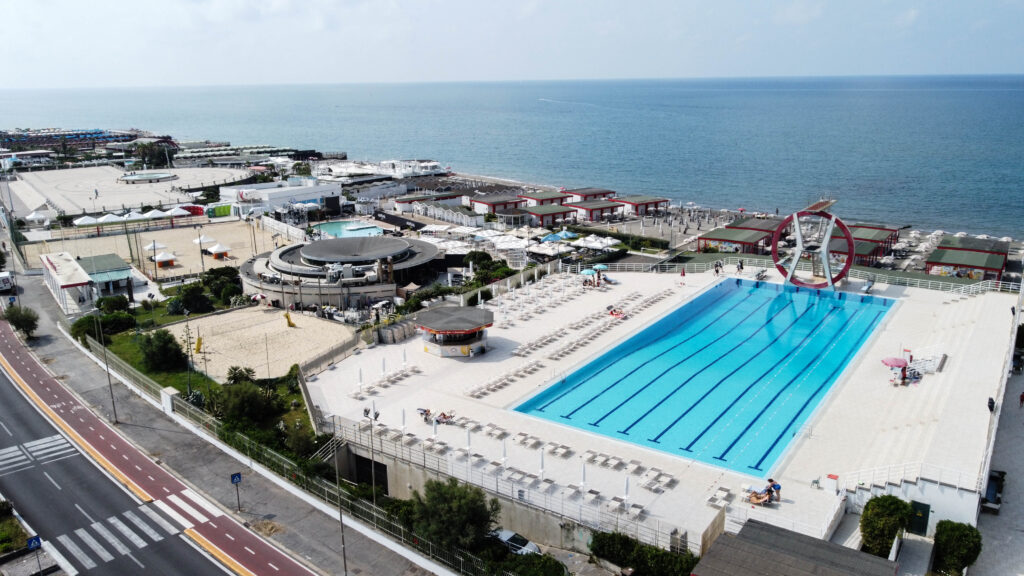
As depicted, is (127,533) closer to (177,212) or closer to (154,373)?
(154,373)

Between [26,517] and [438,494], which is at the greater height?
[438,494]

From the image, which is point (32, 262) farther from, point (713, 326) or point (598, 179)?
point (598, 179)

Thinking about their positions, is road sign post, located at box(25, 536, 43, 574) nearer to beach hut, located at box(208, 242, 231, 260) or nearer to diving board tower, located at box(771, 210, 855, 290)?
diving board tower, located at box(771, 210, 855, 290)

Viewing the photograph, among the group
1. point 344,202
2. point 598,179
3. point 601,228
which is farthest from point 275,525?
point 598,179

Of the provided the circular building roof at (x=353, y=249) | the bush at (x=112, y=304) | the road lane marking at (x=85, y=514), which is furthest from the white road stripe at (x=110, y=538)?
the circular building roof at (x=353, y=249)

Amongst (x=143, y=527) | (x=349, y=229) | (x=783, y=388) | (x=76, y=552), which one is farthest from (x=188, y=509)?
(x=349, y=229)

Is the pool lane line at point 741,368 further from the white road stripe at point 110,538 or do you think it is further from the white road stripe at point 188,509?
the white road stripe at point 110,538

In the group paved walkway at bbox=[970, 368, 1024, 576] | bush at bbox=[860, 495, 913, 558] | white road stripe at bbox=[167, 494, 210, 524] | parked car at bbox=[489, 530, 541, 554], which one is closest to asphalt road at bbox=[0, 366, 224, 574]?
white road stripe at bbox=[167, 494, 210, 524]
